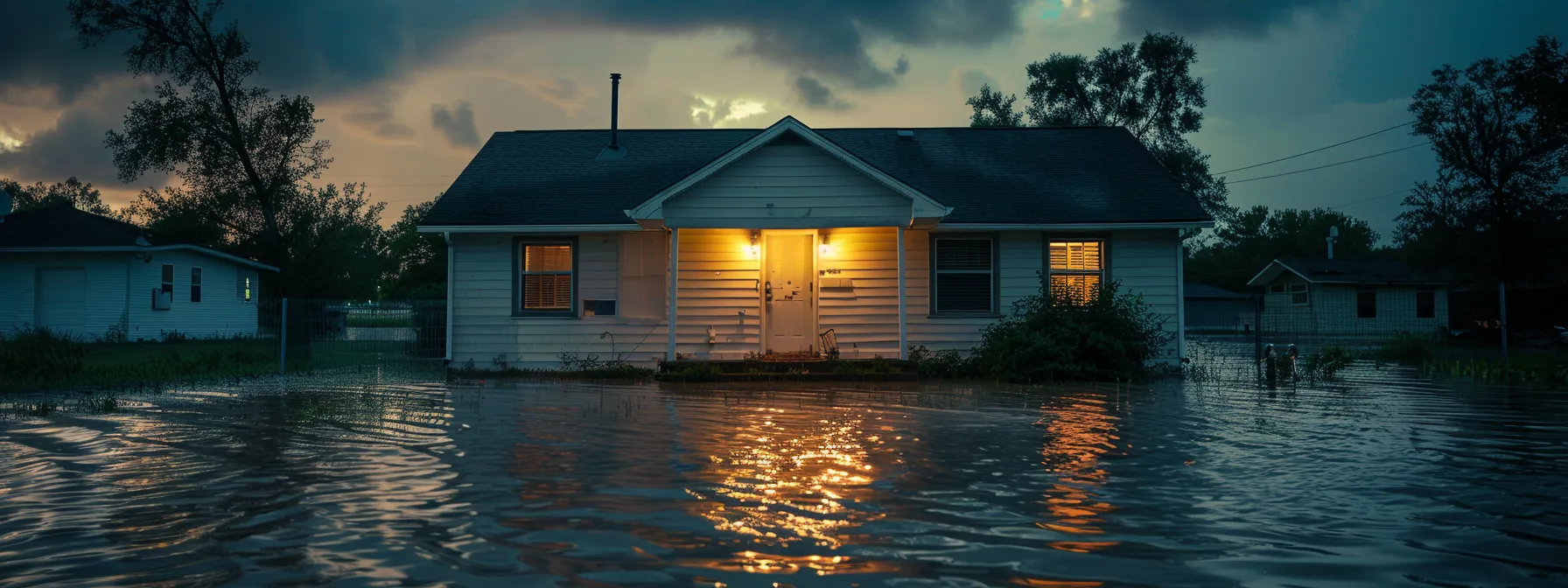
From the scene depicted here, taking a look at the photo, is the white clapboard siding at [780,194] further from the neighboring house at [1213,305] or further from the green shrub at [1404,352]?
the neighboring house at [1213,305]

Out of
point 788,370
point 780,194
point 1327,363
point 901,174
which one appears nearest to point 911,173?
point 901,174

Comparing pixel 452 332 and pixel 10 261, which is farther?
pixel 10 261

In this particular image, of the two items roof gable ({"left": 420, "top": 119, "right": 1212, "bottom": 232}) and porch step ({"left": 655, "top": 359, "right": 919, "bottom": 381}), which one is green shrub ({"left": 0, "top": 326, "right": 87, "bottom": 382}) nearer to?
roof gable ({"left": 420, "top": 119, "right": 1212, "bottom": 232})

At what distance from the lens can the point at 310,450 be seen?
8344mm

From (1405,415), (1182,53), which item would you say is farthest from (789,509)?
(1182,53)

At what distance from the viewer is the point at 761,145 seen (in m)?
17.4

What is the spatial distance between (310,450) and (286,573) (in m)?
4.07

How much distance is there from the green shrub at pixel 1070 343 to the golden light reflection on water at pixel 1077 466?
4.18 meters

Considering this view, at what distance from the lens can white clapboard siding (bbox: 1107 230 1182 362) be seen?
61.7 ft

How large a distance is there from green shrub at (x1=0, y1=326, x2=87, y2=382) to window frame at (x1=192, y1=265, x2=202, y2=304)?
18.8 meters

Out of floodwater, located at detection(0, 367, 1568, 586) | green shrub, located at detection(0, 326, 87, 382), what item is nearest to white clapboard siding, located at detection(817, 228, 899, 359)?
floodwater, located at detection(0, 367, 1568, 586)

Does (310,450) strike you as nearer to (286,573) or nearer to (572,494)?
(572,494)

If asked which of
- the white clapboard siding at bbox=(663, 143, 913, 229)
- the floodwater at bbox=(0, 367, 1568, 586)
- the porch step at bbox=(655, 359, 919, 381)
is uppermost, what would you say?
the white clapboard siding at bbox=(663, 143, 913, 229)

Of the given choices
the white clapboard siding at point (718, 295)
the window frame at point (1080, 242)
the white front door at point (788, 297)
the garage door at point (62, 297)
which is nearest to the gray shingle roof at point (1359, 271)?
the window frame at point (1080, 242)
